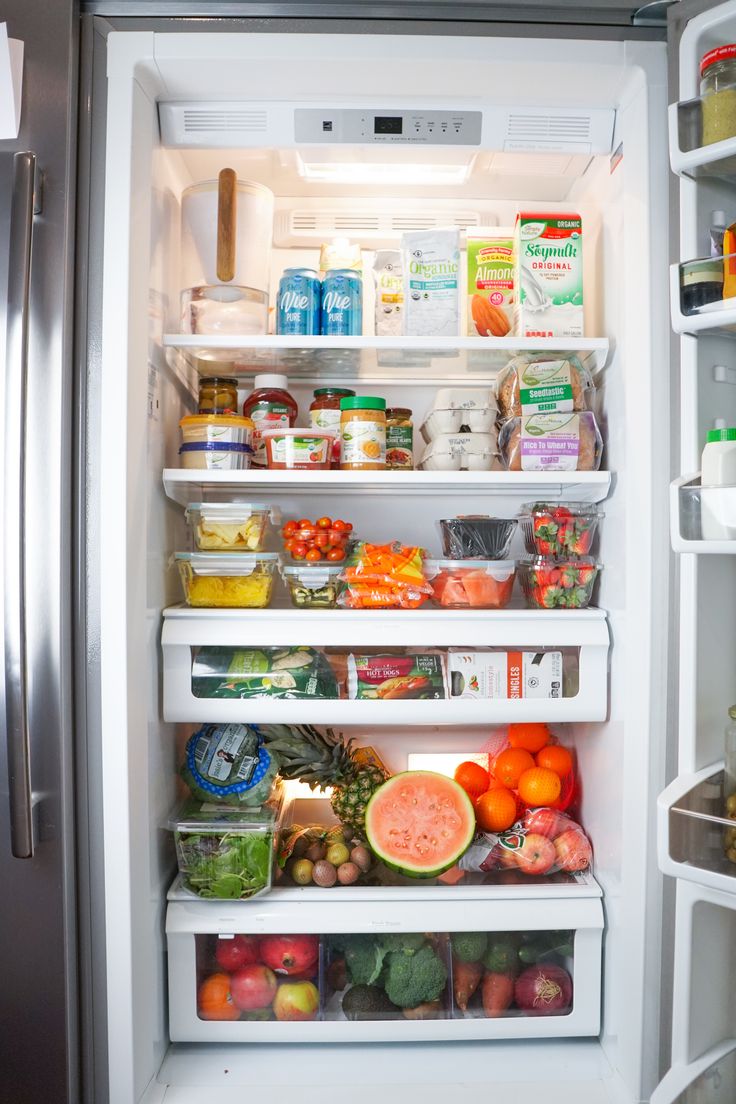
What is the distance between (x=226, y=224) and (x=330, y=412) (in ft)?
1.38

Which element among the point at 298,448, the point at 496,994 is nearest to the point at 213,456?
the point at 298,448

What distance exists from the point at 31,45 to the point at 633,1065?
6.66 feet

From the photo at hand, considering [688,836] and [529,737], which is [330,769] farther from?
[688,836]

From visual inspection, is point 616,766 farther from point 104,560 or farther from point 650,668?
point 104,560

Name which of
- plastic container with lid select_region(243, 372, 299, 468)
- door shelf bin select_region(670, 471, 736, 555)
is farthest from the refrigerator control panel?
door shelf bin select_region(670, 471, 736, 555)

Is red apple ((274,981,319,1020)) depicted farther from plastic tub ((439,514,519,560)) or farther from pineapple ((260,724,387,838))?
plastic tub ((439,514,519,560))

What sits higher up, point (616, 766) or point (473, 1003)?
point (616, 766)

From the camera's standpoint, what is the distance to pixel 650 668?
1428 millimetres

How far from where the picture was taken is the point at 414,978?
1.57 metres

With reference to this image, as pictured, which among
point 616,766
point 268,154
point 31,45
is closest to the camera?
point 31,45

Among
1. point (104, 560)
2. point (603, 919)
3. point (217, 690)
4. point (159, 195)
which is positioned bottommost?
point (603, 919)

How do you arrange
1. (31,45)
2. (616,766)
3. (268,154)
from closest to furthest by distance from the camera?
(31,45) → (616,766) → (268,154)

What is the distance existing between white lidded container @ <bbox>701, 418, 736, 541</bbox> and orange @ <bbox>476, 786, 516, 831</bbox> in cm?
78

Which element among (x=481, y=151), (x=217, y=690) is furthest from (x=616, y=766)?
(x=481, y=151)
